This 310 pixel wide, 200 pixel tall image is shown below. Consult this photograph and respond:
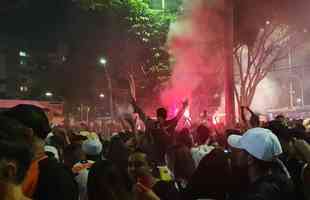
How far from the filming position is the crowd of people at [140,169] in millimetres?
2358

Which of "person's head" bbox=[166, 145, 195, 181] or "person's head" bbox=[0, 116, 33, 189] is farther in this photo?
"person's head" bbox=[166, 145, 195, 181]

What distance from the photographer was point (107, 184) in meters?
3.75

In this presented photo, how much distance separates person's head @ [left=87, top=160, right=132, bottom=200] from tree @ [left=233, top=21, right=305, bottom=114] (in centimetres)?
1900

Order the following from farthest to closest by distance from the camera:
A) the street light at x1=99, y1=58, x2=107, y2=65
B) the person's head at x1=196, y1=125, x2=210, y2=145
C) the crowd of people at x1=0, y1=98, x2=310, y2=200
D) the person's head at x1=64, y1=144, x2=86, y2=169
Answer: the street light at x1=99, y1=58, x2=107, y2=65 < the person's head at x1=196, y1=125, x2=210, y2=145 < the person's head at x1=64, y1=144, x2=86, y2=169 < the crowd of people at x1=0, y1=98, x2=310, y2=200

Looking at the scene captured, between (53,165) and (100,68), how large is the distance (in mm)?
29732

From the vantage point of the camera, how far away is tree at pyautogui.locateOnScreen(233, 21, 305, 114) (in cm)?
2236

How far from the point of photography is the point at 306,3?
21.7 meters

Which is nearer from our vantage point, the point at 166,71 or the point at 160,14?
the point at 160,14

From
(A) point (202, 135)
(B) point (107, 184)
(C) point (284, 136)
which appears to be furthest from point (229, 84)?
(B) point (107, 184)

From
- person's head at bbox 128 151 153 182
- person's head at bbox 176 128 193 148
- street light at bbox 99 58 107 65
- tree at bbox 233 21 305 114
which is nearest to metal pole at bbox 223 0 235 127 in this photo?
tree at bbox 233 21 305 114

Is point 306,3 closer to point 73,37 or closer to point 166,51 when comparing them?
point 166,51

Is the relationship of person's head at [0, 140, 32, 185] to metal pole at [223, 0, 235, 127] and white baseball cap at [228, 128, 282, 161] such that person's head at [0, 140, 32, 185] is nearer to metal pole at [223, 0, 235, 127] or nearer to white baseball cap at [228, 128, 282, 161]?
white baseball cap at [228, 128, 282, 161]

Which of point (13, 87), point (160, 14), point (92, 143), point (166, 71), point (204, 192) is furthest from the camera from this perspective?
point (13, 87)

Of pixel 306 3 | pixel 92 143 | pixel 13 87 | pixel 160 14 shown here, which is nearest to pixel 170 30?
pixel 160 14
